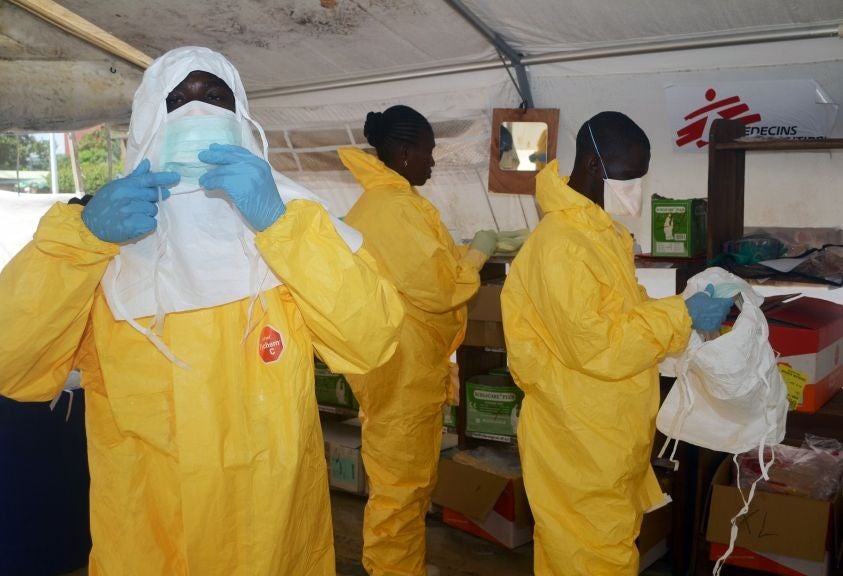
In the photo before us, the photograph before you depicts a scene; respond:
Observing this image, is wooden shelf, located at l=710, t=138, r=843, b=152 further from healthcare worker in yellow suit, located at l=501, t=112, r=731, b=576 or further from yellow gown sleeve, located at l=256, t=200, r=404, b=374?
yellow gown sleeve, located at l=256, t=200, r=404, b=374

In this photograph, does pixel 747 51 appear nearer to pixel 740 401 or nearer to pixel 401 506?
pixel 740 401

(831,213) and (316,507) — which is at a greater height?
(831,213)

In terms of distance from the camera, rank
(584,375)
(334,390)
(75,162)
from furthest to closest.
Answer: (75,162) → (334,390) → (584,375)

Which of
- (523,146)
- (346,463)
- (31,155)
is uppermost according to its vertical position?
(31,155)

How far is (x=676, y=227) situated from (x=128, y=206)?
6.61ft

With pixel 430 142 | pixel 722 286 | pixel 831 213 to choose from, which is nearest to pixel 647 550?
pixel 722 286

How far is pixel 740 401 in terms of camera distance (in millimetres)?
2174

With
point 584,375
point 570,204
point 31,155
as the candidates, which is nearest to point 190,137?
point 570,204

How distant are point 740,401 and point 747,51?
1.50m

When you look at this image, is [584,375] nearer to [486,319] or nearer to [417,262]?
[417,262]

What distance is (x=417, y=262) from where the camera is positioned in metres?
2.83

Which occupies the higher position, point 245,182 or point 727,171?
point 727,171

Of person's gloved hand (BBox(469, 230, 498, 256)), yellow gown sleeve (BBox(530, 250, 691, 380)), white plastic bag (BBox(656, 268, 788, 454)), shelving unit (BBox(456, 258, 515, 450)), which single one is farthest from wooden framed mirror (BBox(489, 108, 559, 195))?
yellow gown sleeve (BBox(530, 250, 691, 380))

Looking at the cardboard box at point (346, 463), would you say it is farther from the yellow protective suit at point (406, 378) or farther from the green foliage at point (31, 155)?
the green foliage at point (31, 155)
